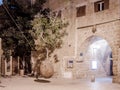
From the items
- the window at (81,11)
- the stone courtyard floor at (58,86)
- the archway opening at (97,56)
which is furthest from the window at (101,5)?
the stone courtyard floor at (58,86)

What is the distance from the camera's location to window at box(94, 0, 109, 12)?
1568cm

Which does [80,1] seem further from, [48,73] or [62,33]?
[48,73]

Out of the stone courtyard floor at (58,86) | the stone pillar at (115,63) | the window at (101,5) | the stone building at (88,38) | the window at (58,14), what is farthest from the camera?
the window at (58,14)

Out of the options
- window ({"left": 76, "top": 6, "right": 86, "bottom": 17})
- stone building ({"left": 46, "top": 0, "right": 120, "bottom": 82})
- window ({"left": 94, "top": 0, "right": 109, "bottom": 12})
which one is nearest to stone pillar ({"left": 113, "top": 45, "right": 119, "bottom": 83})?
stone building ({"left": 46, "top": 0, "right": 120, "bottom": 82})

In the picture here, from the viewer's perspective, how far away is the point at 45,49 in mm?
19281

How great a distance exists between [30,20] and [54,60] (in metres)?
4.30

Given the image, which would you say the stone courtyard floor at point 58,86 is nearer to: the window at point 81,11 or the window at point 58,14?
the window at point 81,11

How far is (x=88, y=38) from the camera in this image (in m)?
16.9

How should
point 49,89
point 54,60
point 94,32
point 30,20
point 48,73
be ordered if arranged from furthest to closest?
1. point 30,20
2. point 54,60
3. point 94,32
4. point 48,73
5. point 49,89

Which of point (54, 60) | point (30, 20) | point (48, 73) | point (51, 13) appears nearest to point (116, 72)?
point (48, 73)

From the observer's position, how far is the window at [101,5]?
15.7 meters

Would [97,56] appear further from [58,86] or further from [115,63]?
[58,86]

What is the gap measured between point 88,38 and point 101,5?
8.39ft

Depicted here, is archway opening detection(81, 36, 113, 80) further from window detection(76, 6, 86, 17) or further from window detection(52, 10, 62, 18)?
window detection(52, 10, 62, 18)
